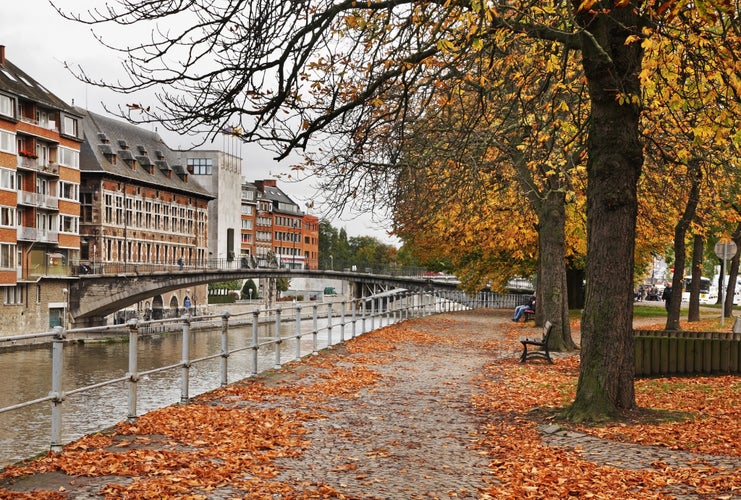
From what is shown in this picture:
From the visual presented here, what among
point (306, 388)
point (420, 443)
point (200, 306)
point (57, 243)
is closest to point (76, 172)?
point (57, 243)

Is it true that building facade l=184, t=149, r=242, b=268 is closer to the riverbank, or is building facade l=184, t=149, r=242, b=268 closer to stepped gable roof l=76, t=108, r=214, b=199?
stepped gable roof l=76, t=108, r=214, b=199

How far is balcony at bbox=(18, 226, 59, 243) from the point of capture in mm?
59250

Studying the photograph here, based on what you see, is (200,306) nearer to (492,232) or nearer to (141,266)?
(141,266)

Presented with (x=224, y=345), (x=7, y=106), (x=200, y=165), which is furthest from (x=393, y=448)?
(x=200, y=165)

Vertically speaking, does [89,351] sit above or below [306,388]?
below

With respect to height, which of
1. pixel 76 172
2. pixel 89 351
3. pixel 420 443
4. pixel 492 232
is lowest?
pixel 89 351

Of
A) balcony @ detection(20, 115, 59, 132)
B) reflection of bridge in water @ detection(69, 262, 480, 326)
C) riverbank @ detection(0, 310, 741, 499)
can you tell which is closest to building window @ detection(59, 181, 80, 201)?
balcony @ detection(20, 115, 59, 132)

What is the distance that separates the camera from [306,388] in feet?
43.0

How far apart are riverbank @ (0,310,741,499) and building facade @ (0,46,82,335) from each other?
47.4 m

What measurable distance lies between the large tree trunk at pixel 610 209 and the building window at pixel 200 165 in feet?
331

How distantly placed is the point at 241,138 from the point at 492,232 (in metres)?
21.7

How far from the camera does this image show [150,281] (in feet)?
232

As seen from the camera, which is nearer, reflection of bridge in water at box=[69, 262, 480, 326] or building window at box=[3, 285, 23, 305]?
building window at box=[3, 285, 23, 305]

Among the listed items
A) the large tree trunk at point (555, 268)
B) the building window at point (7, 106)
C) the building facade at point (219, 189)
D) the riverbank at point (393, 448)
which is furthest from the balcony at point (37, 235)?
the riverbank at point (393, 448)
